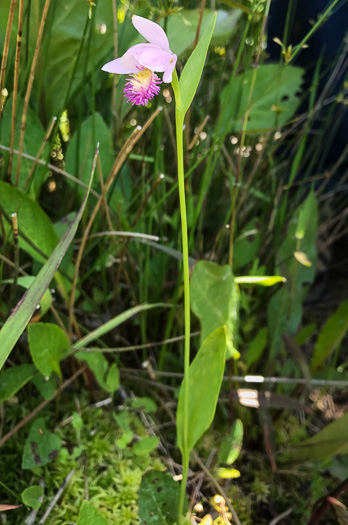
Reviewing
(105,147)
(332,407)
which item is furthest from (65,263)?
(332,407)

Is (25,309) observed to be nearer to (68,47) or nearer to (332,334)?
(68,47)

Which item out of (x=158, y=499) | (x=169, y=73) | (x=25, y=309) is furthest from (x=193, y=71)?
(x=158, y=499)

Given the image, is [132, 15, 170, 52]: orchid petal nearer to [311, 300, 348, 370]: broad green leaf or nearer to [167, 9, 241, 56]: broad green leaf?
[167, 9, 241, 56]: broad green leaf

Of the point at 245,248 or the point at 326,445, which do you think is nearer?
the point at 326,445

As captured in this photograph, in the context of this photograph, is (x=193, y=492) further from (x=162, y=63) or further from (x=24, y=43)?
(x=24, y=43)

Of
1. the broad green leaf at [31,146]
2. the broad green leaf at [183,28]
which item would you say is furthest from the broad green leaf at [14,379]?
the broad green leaf at [183,28]

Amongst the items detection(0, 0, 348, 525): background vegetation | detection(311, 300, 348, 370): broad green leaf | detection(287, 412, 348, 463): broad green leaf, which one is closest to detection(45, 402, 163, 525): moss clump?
detection(0, 0, 348, 525): background vegetation
